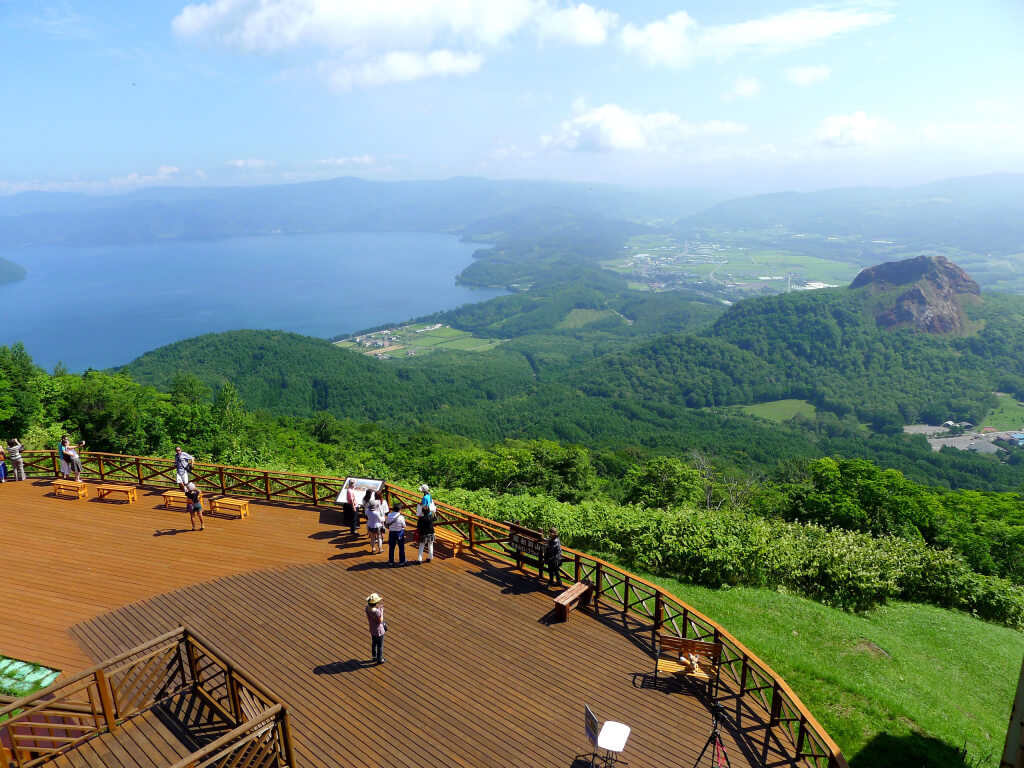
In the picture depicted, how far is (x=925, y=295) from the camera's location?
486 feet

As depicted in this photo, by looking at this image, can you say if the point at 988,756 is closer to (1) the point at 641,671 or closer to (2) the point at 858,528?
(1) the point at 641,671

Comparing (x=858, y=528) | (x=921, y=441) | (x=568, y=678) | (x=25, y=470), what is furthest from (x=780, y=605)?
(x=921, y=441)

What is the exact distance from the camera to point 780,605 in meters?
15.6

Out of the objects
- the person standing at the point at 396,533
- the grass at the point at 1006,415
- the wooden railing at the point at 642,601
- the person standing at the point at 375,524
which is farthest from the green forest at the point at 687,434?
the person standing at the point at 396,533

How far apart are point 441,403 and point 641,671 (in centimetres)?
11465

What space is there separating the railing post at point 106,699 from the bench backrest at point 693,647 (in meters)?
8.71

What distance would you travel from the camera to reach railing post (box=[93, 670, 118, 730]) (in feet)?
24.7

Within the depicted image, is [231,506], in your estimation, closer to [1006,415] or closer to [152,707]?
[152,707]

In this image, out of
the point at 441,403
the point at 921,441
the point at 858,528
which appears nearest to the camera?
the point at 858,528

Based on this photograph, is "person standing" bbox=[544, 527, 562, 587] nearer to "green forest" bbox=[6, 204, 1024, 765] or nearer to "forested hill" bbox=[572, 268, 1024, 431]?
"green forest" bbox=[6, 204, 1024, 765]

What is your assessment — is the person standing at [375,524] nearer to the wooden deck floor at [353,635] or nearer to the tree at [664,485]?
the wooden deck floor at [353,635]

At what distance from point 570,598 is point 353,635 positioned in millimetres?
4524

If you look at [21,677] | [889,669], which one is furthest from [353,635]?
[889,669]

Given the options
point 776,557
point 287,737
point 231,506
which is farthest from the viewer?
point 776,557
